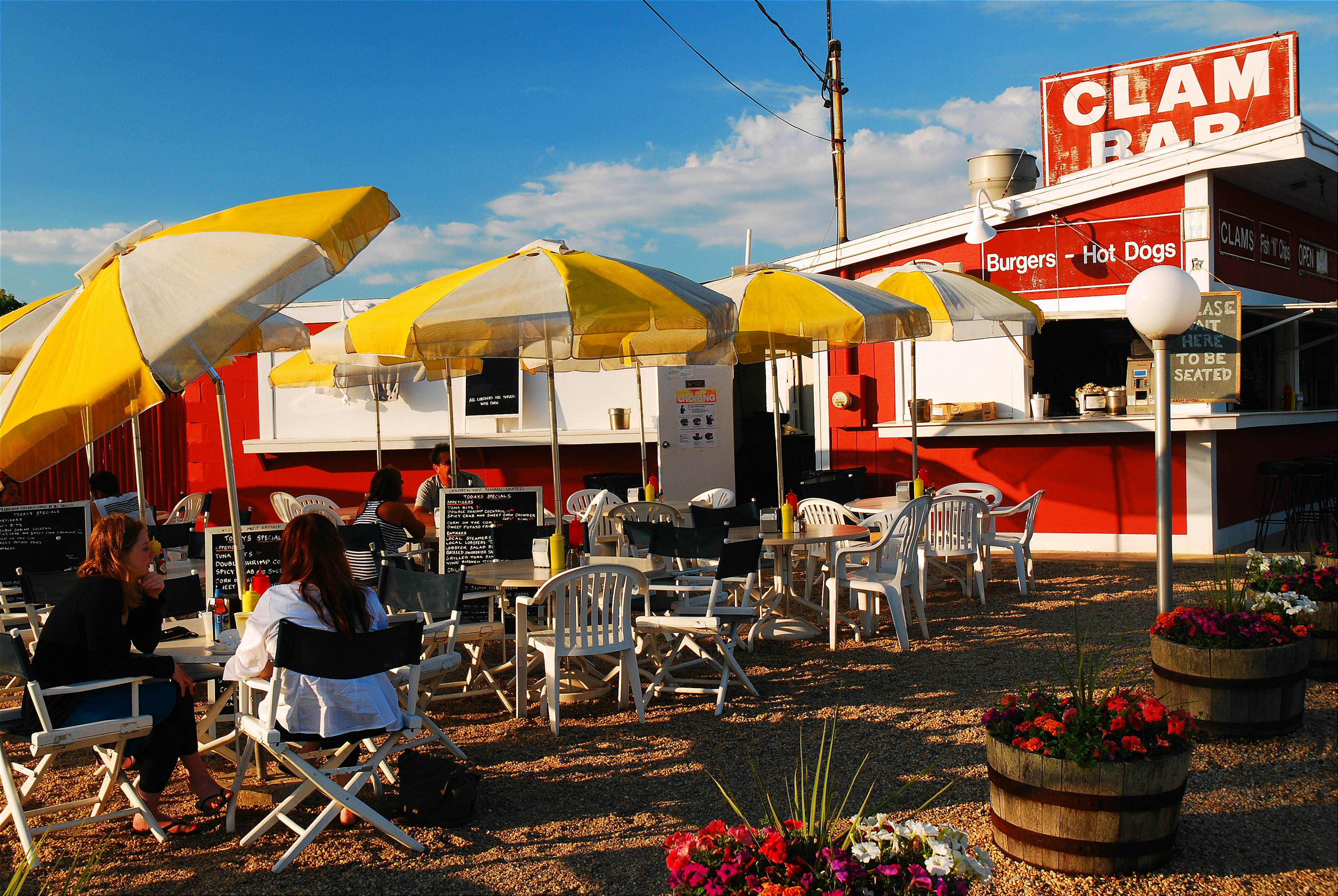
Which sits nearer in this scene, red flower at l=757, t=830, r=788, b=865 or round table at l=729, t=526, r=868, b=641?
red flower at l=757, t=830, r=788, b=865

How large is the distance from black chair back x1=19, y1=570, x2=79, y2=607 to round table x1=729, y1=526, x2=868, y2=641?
349 centimetres

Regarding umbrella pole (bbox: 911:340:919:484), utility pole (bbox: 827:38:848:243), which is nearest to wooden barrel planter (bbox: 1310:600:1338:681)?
umbrella pole (bbox: 911:340:919:484)

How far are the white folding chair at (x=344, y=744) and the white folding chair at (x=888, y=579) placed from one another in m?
3.24

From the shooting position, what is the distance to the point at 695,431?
10.9m

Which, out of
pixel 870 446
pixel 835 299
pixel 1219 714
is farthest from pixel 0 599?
pixel 870 446

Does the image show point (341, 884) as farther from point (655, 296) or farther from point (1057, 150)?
point (1057, 150)

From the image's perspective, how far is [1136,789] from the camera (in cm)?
292

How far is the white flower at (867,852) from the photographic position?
2.09 m

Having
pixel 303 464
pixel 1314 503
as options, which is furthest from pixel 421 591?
pixel 1314 503

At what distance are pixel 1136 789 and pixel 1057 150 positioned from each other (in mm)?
10654

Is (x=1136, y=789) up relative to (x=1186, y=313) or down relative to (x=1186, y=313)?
down

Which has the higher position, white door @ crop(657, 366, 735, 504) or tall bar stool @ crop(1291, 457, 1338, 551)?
white door @ crop(657, 366, 735, 504)

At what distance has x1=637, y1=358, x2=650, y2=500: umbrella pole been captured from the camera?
9742mm

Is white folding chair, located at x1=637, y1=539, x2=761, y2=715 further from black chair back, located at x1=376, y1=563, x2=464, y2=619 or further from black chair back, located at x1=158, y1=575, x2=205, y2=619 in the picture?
black chair back, located at x1=158, y1=575, x2=205, y2=619
